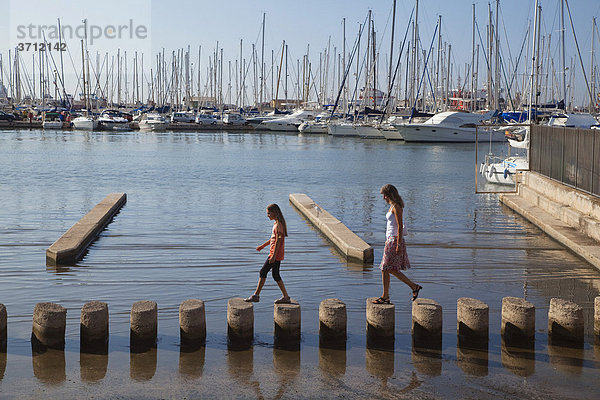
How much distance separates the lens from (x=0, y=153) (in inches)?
2295

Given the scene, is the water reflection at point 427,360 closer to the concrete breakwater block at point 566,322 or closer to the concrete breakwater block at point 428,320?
the concrete breakwater block at point 428,320

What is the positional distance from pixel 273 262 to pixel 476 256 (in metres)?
6.78

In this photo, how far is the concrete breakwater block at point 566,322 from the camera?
32.2 ft

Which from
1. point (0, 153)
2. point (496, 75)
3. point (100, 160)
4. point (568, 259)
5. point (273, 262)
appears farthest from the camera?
point (496, 75)

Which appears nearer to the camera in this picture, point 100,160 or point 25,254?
point 25,254

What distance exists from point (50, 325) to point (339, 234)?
8.73 meters

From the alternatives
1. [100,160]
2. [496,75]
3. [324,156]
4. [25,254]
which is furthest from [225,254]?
[496,75]

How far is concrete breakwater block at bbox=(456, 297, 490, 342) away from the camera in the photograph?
973cm

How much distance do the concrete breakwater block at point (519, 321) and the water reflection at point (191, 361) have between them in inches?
153

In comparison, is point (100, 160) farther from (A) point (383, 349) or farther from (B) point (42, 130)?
(B) point (42, 130)

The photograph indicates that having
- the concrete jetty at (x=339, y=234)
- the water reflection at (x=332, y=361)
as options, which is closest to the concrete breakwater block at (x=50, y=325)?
the water reflection at (x=332, y=361)

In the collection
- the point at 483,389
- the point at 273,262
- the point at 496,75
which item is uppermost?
the point at 496,75

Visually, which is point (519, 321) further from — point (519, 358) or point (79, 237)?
point (79, 237)

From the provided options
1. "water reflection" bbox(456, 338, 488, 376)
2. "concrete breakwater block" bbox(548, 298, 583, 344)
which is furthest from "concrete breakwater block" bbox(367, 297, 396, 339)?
"concrete breakwater block" bbox(548, 298, 583, 344)
